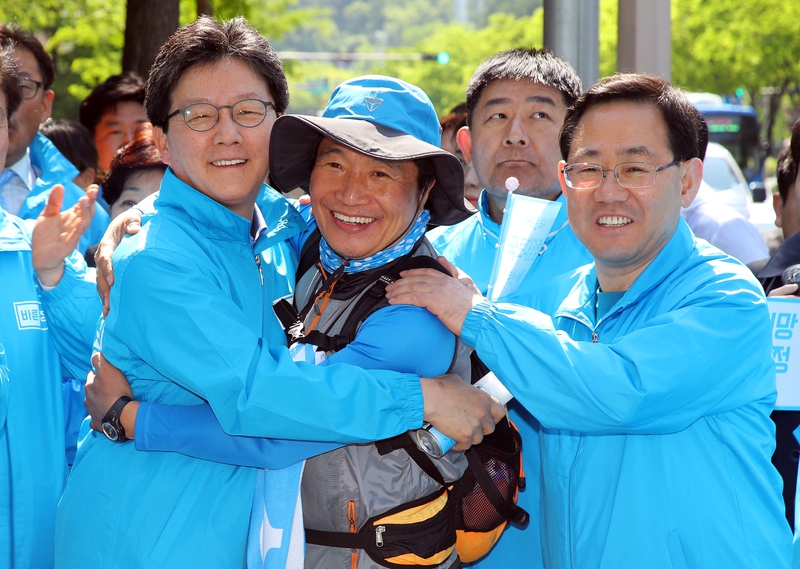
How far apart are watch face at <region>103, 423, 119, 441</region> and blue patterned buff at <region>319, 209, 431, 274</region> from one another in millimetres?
834

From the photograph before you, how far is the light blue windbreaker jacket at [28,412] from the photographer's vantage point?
9.96ft

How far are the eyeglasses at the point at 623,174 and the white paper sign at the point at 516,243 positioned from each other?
361 millimetres

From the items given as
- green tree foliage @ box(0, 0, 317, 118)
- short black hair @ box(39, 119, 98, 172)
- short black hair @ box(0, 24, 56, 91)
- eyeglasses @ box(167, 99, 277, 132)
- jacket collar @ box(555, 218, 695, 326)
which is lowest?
jacket collar @ box(555, 218, 695, 326)

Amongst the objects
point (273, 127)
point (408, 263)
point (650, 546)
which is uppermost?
point (273, 127)

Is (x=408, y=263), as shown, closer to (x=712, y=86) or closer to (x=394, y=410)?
(x=394, y=410)

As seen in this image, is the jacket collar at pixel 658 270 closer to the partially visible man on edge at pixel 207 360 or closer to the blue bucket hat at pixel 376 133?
the partially visible man on edge at pixel 207 360

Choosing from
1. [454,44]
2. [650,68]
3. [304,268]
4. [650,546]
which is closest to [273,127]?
[304,268]

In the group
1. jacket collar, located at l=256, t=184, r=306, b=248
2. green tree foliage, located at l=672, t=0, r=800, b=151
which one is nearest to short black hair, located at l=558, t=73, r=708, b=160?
jacket collar, located at l=256, t=184, r=306, b=248

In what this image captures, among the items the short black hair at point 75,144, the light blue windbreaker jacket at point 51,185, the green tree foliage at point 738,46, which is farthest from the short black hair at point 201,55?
the green tree foliage at point 738,46

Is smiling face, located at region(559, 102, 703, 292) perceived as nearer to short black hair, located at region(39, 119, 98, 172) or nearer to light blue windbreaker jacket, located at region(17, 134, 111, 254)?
light blue windbreaker jacket, located at region(17, 134, 111, 254)

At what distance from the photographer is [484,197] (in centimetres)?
387

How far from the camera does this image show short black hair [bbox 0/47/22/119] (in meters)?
3.32

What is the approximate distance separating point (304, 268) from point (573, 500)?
3.97 ft

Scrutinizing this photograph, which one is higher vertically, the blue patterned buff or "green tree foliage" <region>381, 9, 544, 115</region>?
"green tree foliage" <region>381, 9, 544, 115</region>
